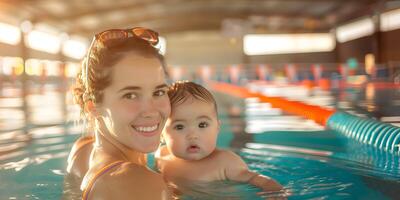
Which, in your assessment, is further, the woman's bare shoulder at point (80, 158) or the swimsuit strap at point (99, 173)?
the woman's bare shoulder at point (80, 158)

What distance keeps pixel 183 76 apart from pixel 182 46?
931 cm

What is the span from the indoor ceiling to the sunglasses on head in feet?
58.3

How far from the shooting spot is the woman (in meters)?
1.47

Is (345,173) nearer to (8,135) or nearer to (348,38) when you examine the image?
(8,135)

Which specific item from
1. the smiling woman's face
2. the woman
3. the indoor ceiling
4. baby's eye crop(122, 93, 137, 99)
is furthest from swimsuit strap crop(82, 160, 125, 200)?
the indoor ceiling

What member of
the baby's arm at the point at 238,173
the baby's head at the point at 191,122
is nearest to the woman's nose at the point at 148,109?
the baby's head at the point at 191,122

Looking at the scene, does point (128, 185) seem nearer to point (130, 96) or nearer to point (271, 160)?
point (130, 96)

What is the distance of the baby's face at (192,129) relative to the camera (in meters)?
2.22

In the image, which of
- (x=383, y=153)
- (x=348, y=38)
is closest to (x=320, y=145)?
(x=383, y=153)

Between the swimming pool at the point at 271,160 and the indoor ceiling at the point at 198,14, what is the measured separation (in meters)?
14.4

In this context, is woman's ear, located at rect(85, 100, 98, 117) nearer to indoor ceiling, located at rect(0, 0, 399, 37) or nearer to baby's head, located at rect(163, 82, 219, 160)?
baby's head, located at rect(163, 82, 219, 160)

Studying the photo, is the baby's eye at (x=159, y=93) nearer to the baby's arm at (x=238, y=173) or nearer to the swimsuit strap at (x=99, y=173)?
the swimsuit strap at (x=99, y=173)

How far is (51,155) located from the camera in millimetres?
3883

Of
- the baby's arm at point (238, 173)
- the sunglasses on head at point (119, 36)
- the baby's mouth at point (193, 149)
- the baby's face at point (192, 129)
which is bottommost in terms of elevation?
the baby's arm at point (238, 173)
